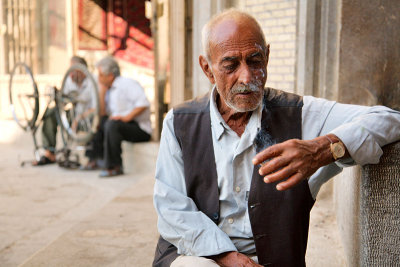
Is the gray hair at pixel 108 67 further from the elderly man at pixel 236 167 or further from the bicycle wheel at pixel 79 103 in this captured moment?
the elderly man at pixel 236 167

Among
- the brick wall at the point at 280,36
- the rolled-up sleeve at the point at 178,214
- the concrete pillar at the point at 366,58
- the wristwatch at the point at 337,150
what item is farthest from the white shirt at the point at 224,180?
the brick wall at the point at 280,36

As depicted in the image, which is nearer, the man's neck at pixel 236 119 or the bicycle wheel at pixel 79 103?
the man's neck at pixel 236 119

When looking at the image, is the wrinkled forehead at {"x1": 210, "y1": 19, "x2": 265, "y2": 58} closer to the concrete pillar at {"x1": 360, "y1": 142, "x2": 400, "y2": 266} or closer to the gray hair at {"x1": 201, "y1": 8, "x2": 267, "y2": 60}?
the gray hair at {"x1": 201, "y1": 8, "x2": 267, "y2": 60}

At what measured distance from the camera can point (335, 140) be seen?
1639 millimetres

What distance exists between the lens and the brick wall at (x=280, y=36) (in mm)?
4242

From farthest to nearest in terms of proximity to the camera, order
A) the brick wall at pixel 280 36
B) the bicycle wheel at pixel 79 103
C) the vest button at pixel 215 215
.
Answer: the bicycle wheel at pixel 79 103 → the brick wall at pixel 280 36 → the vest button at pixel 215 215

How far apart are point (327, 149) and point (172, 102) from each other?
5.16 meters

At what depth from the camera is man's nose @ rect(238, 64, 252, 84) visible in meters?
1.82

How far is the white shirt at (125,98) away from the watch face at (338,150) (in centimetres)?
520

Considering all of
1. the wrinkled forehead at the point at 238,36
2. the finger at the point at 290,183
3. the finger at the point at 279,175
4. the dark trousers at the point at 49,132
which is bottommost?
the dark trousers at the point at 49,132

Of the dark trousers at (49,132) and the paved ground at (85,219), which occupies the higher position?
the dark trousers at (49,132)

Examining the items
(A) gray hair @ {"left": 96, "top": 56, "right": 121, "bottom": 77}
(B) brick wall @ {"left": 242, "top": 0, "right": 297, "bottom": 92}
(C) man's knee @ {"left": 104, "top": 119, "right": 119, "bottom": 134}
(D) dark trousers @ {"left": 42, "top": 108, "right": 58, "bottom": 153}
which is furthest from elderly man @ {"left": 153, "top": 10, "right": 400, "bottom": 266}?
(D) dark trousers @ {"left": 42, "top": 108, "right": 58, "bottom": 153}

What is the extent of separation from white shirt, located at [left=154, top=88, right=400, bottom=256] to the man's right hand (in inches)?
1.0

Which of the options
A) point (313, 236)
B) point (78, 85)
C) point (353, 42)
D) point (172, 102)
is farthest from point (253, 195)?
point (78, 85)
